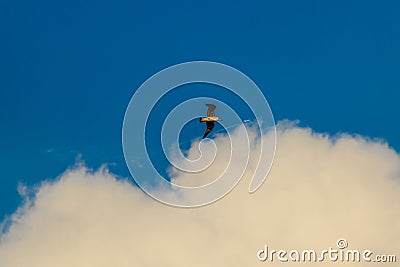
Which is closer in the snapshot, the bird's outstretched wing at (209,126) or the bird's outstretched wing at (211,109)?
the bird's outstretched wing at (211,109)

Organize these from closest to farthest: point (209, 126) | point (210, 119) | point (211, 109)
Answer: point (211, 109)
point (210, 119)
point (209, 126)

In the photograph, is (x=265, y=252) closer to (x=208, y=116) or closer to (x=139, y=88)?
(x=208, y=116)

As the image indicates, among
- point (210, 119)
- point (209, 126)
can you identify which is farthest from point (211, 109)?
point (209, 126)

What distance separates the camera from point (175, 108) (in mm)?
92750

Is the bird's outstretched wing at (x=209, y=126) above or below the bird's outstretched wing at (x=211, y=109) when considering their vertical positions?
below

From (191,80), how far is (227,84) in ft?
13.3

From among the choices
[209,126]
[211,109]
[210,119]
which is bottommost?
[209,126]

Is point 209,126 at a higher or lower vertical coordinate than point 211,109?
lower

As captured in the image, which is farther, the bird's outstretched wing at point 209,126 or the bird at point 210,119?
the bird's outstretched wing at point 209,126

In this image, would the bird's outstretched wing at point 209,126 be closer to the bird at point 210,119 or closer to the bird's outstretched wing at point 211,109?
the bird at point 210,119

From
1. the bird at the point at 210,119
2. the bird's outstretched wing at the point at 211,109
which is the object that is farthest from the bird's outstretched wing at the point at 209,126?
the bird's outstretched wing at the point at 211,109

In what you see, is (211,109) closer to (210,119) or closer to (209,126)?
(210,119)

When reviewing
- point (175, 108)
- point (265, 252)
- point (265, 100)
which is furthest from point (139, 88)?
point (265, 252)
